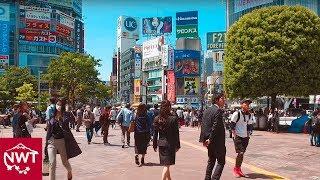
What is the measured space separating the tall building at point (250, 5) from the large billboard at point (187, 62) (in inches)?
532

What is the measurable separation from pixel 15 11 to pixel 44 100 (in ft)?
157

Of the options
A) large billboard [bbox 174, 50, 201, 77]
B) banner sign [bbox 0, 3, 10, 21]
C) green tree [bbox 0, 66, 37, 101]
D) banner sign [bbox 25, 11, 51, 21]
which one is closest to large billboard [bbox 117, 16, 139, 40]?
banner sign [bbox 25, 11, 51, 21]

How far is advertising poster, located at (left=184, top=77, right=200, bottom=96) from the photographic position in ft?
299

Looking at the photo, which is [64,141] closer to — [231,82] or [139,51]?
[231,82]

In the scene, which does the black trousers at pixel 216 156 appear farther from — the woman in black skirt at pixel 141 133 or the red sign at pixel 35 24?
the red sign at pixel 35 24

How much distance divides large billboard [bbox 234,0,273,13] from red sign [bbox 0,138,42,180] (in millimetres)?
87899

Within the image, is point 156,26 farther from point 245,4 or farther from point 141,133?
point 141,133

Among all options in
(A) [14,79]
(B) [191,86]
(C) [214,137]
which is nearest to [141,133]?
(C) [214,137]

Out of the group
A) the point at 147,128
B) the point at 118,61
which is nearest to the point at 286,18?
the point at 147,128

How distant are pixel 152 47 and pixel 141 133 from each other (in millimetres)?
107662

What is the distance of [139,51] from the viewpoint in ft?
467

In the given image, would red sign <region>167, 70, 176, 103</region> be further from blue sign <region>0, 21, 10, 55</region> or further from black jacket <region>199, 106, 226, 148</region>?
black jacket <region>199, 106, 226, 148</region>

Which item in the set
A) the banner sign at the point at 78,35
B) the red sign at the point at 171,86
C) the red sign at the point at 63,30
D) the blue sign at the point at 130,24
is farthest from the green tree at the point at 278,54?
the blue sign at the point at 130,24

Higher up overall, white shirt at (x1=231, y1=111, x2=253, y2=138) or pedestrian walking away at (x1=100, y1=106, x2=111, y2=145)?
white shirt at (x1=231, y1=111, x2=253, y2=138)
